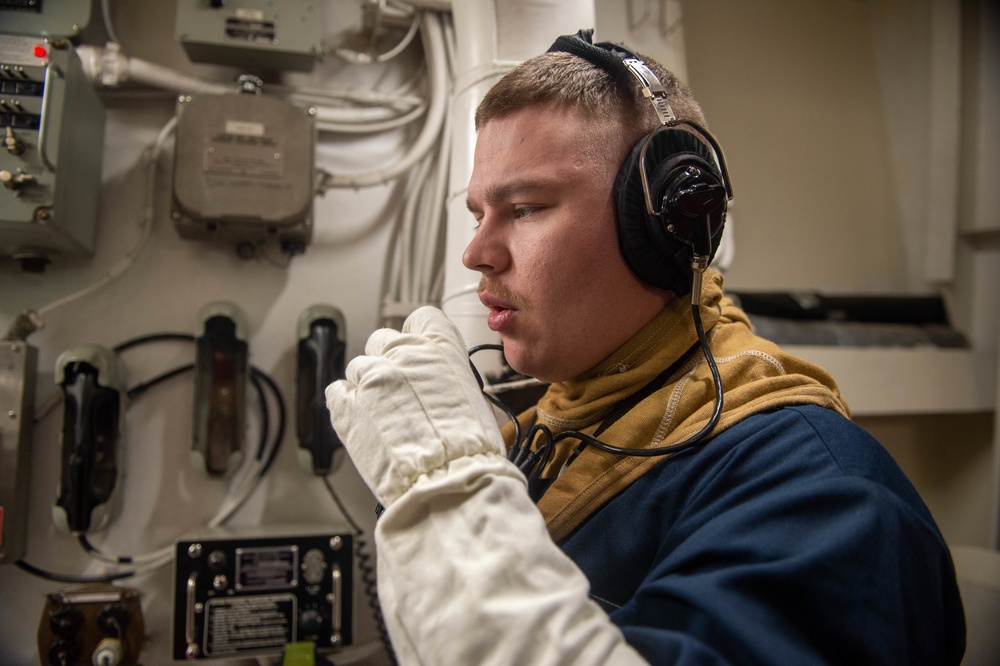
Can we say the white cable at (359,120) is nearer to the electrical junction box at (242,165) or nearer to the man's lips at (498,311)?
the electrical junction box at (242,165)

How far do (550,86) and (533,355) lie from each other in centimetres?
35

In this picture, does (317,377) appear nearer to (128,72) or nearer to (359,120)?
(359,120)

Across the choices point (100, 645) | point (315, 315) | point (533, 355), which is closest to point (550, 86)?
point (533, 355)

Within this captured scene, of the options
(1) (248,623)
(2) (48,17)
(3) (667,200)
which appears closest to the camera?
(3) (667,200)

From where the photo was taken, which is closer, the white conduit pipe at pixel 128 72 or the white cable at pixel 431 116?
the white conduit pipe at pixel 128 72

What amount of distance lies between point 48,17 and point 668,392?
1.61 metres

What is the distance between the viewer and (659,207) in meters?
0.63

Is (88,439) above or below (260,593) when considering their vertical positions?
above

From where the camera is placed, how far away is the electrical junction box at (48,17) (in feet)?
4.00

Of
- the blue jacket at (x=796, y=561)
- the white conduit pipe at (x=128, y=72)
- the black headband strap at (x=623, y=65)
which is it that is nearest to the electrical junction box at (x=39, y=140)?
the white conduit pipe at (x=128, y=72)

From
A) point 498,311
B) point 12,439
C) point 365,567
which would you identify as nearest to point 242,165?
point 12,439

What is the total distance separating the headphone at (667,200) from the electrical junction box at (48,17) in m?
1.31

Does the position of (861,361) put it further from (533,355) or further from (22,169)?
(22,169)

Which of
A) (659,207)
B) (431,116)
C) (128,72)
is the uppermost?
(128,72)
